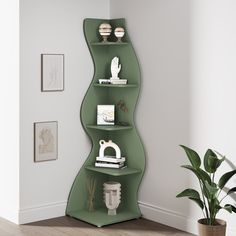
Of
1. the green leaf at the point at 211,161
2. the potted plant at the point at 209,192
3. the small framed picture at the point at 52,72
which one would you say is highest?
the small framed picture at the point at 52,72

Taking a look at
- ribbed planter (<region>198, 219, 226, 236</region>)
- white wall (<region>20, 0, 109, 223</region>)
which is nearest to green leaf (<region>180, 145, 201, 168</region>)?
ribbed planter (<region>198, 219, 226, 236</region>)

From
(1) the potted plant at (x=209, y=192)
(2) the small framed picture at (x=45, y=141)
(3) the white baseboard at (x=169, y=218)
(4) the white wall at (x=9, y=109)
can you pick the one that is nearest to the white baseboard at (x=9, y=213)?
(4) the white wall at (x=9, y=109)

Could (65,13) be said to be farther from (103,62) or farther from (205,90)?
(205,90)

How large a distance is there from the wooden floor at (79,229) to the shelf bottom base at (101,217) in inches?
1.7

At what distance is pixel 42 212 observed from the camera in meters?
5.08

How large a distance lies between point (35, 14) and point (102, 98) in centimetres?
105

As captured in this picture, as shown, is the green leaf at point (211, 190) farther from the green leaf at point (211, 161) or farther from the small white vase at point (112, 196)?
the small white vase at point (112, 196)

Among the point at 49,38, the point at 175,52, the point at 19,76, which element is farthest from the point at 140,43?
the point at 19,76

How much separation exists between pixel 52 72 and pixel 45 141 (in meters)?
0.62

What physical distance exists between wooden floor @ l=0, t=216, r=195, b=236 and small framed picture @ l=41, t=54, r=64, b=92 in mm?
1183

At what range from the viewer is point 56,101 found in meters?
5.11

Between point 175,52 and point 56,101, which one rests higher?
point 175,52

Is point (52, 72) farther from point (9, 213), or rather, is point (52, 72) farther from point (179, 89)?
point (9, 213)

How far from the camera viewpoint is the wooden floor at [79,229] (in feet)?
15.3
